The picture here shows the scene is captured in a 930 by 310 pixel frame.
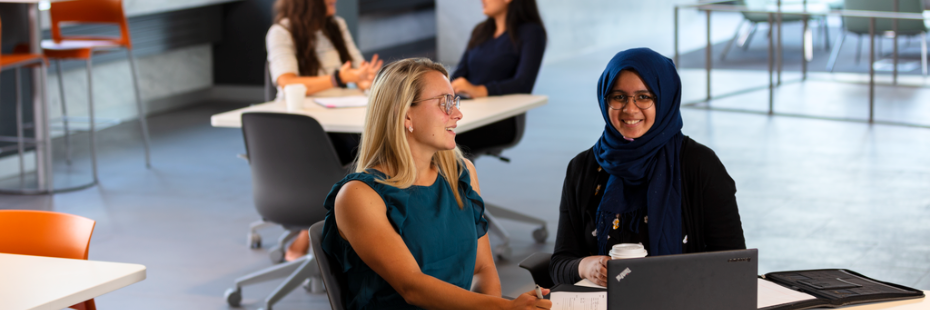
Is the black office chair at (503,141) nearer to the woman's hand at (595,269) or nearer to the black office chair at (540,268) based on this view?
the black office chair at (540,268)

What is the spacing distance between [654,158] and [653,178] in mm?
48

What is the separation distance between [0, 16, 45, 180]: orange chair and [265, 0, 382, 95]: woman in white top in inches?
56.1

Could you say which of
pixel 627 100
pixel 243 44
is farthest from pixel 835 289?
pixel 243 44

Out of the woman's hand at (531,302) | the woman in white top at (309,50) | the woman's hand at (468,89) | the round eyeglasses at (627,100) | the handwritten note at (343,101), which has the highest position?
the woman in white top at (309,50)

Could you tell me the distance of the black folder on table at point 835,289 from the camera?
1606 mm

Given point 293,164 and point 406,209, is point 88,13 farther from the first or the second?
point 406,209

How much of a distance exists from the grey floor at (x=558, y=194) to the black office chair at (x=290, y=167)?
1.22 ft

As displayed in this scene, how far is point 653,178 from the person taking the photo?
1947mm

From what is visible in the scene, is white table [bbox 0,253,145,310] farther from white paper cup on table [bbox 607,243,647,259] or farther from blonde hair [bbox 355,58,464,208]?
white paper cup on table [bbox 607,243,647,259]

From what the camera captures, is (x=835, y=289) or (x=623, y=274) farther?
(x=835, y=289)

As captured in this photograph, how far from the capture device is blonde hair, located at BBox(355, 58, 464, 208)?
1788mm

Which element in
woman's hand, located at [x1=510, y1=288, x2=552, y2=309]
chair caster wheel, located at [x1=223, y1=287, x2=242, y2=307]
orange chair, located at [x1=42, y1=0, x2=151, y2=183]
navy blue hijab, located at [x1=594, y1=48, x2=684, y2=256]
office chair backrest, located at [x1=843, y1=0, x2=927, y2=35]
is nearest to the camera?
woman's hand, located at [x1=510, y1=288, x2=552, y2=309]

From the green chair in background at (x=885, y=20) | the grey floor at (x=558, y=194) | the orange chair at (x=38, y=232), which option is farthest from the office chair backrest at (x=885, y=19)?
the orange chair at (x=38, y=232)

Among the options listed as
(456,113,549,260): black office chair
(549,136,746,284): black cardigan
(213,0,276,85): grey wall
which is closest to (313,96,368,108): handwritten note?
(456,113,549,260): black office chair
